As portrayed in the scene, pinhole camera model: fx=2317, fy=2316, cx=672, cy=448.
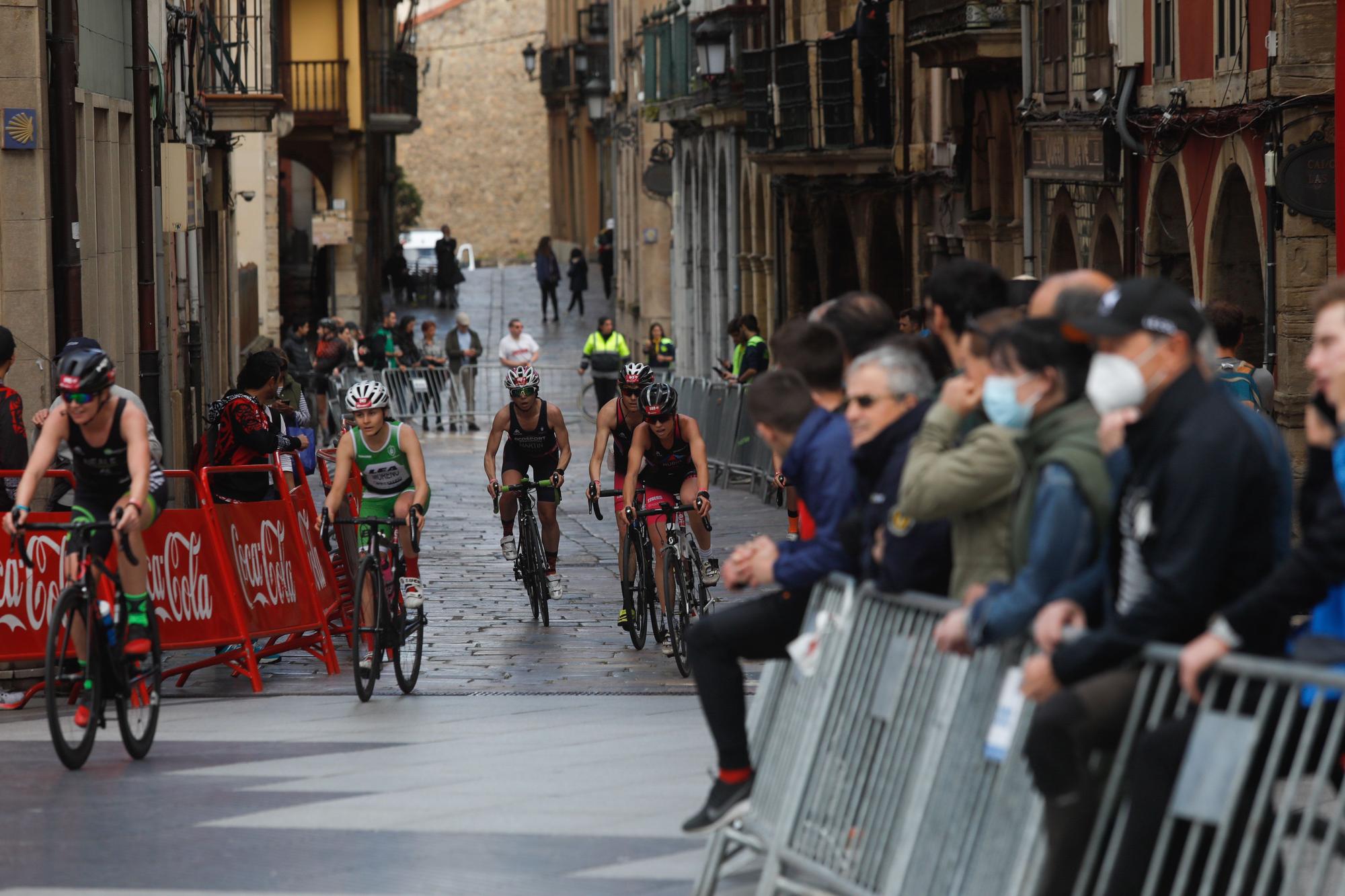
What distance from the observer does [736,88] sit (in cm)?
3712

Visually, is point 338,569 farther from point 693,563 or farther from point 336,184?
point 336,184

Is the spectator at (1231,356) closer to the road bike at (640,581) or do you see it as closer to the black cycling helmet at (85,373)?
the road bike at (640,581)

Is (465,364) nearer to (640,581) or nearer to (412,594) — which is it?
(640,581)

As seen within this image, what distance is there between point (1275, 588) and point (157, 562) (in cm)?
778

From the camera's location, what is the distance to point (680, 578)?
12.8 meters

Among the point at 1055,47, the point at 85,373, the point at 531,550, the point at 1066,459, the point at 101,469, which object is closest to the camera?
the point at 1066,459

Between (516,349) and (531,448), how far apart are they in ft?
64.2

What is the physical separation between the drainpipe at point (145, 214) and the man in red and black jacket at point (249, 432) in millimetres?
3507

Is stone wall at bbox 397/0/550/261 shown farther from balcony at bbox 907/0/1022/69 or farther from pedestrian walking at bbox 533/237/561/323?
balcony at bbox 907/0/1022/69

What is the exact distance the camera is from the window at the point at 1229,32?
17.0 m

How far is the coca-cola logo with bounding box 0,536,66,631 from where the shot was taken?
37.1 feet

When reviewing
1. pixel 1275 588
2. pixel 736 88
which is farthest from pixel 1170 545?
pixel 736 88

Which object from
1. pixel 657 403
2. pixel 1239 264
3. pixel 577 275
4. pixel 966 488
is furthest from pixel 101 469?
pixel 577 275

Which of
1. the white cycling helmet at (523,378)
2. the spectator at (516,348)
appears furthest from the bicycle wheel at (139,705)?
the spectator at (516,348)
